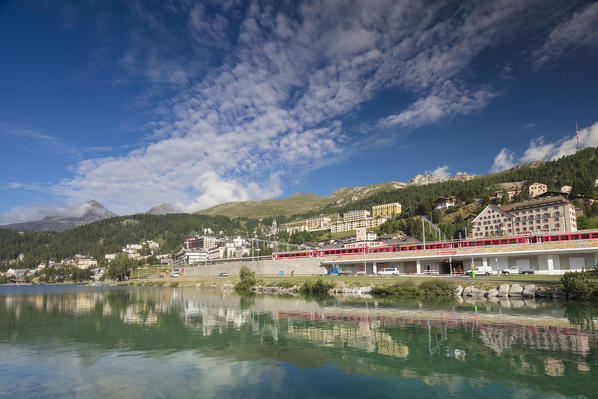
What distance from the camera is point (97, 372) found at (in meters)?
13.9

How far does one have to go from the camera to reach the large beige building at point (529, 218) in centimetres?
10262

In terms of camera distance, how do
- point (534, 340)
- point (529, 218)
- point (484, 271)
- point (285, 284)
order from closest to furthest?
1. point (534, 340)
2. point (484, 271)
3. point (285, 284)
4. point (529, 218)

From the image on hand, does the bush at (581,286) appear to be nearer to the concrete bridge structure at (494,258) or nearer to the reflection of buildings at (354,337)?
the concrete bridge structure at (494,258)

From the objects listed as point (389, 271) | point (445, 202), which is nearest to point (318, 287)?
point (389, 271)

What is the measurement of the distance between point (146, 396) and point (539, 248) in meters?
52.7

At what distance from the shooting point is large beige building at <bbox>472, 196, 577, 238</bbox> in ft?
337

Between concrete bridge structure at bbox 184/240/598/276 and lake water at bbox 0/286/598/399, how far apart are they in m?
24.4

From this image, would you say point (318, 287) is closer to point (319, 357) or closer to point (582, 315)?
point (582, 315)

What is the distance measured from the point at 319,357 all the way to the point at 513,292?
1150 inches

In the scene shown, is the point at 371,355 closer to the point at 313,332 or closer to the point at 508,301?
the point at 313,332

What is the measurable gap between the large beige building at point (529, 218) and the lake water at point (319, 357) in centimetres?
9571

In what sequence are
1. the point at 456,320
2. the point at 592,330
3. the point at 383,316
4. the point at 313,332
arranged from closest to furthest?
the point at 592,330 < the point at 313,332 < the point at 456,320 < the point at 383,316

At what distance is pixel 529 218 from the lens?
112 m

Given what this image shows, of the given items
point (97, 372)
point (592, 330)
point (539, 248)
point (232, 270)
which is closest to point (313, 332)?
point (97, 372)
